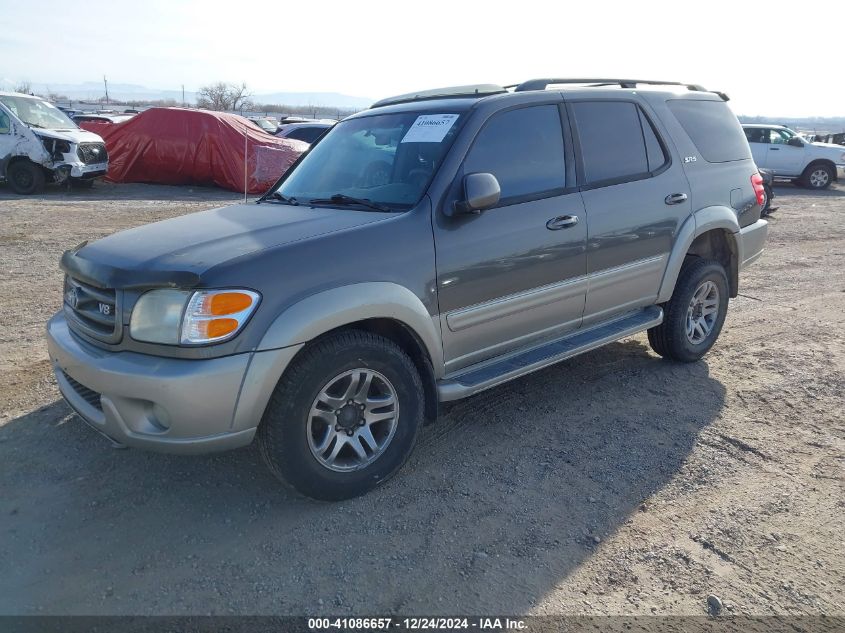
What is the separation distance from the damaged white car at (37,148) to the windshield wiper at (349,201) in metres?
12.7

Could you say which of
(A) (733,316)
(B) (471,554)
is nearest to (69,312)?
(B) (471,554)

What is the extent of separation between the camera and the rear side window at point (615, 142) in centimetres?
417

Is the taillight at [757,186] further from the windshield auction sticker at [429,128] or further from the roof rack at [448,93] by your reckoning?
the windshield auction sticker at [429,128]

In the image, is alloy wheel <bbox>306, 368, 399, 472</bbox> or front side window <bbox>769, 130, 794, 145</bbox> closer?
alloy wheel <bbox>306, 368, 399, 472</bbox>

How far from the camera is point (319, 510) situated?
3227 mm

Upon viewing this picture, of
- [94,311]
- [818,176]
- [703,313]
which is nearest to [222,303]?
[94,311]

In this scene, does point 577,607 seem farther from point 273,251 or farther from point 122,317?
point 122,317

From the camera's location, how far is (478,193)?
334 cm

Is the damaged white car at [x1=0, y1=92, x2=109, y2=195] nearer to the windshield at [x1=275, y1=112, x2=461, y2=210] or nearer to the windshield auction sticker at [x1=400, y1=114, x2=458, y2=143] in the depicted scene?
the windshield at [x1=275, y1=112, x2=461, y2=210]

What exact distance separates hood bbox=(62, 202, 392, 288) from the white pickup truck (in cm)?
1906

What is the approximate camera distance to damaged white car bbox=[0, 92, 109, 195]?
534 inches

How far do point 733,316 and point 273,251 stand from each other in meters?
5.14

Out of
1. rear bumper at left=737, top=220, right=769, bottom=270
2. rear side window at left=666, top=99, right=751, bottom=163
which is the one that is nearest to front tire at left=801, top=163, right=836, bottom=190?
rear bumper at left=737, top=220, right=769, bottom=270

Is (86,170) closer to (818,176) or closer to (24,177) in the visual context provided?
(24,177)
